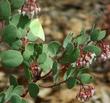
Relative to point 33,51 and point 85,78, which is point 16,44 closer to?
point 33,51

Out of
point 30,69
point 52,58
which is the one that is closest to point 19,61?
point 30,69

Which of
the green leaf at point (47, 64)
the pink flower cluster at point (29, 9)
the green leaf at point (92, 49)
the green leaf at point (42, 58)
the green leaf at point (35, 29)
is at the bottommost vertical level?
the green leaf at point (47, 64)

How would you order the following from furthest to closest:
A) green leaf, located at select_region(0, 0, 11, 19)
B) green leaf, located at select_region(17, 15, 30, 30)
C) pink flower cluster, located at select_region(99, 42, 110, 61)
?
pink flower cluster, located at select_region(99, 42, 110, 61)
green leaf, located at select_region(17, 15, 30, 30)
green leaf, located at select_region(0, 0, 11, 19)

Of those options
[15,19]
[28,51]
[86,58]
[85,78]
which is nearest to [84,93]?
[85,78]

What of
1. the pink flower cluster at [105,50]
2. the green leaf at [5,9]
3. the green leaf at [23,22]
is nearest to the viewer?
the green leaf at [5,9]

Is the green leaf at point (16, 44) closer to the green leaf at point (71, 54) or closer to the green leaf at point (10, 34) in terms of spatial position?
the green leaf at point (10, 34)

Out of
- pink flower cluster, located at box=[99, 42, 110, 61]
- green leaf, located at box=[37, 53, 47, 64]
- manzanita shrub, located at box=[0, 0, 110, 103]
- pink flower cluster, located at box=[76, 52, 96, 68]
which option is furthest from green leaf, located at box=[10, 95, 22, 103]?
pink flower cluster, located at box=[99, 42, 110, 61]

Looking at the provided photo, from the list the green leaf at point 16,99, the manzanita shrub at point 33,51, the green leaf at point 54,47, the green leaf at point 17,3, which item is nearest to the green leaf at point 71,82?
the manzanita shrub at point 33,51

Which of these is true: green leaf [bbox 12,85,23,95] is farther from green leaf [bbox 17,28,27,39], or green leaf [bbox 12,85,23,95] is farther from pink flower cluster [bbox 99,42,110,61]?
pink flower cluster [bbox 99,42,110,61]
